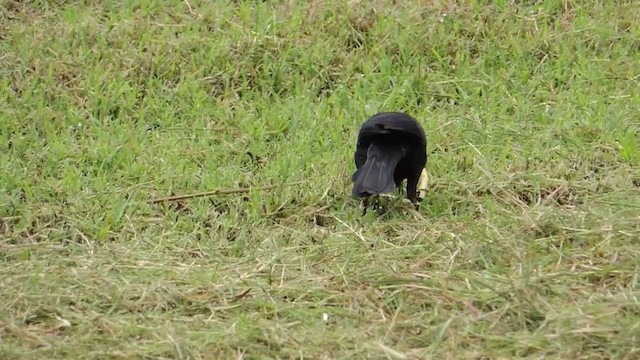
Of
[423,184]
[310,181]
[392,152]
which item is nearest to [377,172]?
[392,152]

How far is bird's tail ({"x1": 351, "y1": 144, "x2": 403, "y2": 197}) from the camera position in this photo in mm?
5812

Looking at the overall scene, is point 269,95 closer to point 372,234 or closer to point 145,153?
point 145,153

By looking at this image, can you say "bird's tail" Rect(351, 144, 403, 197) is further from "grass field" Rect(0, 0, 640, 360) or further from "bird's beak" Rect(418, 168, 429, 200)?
"bird's beak" Rect(418, 168, 429, 200)

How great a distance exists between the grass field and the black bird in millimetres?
176

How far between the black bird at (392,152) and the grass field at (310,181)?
176mm

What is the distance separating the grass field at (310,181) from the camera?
456 cm

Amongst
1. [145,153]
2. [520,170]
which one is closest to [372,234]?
[520,170]

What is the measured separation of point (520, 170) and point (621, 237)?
1.23 metres

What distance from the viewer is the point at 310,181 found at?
6297 millimetres

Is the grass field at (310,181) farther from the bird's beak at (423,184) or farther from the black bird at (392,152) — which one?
the black bird at (392,152)

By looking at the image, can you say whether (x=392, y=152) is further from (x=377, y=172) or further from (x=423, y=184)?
(x=423, y=184)

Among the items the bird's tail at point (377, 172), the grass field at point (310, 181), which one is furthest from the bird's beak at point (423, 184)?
the bird's tail at point (377, 172)

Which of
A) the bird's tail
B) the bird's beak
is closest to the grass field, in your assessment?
the bird's beak

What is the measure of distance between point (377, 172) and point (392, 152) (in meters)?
0.17
